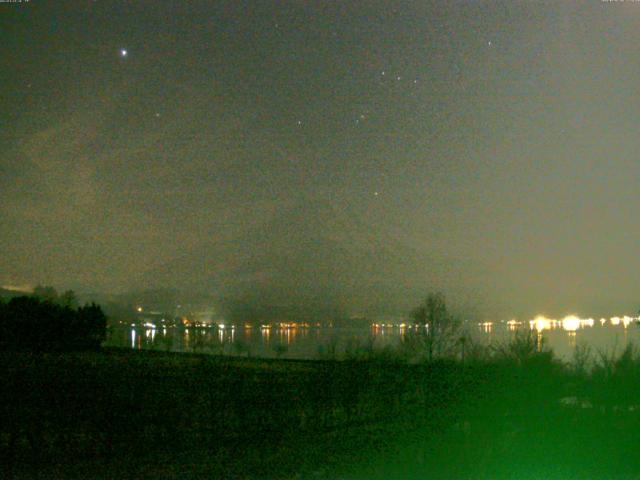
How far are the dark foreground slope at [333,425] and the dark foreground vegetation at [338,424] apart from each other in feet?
0.10

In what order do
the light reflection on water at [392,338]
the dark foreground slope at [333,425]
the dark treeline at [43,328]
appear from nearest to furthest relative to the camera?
the dark foreground slope at [333,425], the light reflection on water at [392,338], the dark treeline at [43,328]

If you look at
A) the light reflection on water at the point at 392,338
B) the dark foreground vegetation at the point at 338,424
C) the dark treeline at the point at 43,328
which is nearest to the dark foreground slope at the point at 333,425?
the dark foreground vegetation at the point at 338,424


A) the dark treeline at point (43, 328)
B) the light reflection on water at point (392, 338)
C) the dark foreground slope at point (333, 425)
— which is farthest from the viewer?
the dark treeline at point (43, 328)

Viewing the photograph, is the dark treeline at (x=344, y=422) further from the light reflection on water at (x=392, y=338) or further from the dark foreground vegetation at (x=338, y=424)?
the light reflection on water at (x=392, y=338)

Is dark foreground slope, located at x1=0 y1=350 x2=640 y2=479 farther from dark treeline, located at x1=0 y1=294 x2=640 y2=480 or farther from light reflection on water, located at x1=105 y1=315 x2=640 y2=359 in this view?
light reflection on water, located at x1=105 y1=315 x2=640 y2=359

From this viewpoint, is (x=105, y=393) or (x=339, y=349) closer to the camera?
(x=105, y=393)

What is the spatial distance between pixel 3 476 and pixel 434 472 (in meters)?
6.29

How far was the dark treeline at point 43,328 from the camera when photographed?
35062mm

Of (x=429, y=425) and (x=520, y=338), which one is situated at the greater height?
(x=520, y=338)

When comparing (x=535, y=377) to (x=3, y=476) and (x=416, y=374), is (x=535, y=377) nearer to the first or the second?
(x=416, y=374)

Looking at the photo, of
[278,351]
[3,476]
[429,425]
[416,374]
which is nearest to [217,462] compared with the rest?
[3,476]

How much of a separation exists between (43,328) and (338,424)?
75.6ft

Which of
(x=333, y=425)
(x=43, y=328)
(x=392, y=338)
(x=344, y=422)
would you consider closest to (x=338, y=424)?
(x=333, y=425)

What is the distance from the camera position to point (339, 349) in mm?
34500
